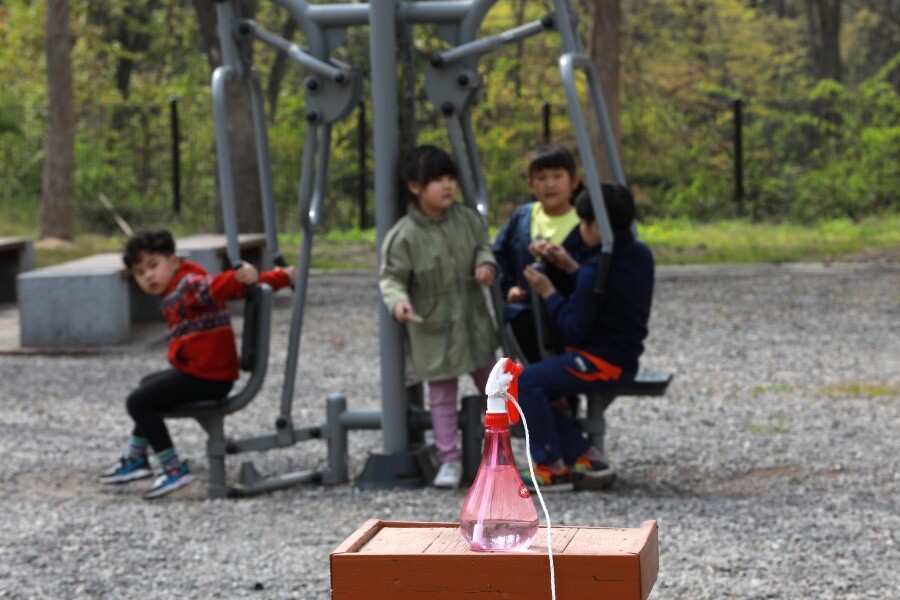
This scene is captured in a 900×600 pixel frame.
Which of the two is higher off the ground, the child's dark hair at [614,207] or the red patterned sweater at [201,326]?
the child's dark hair at [614,207]

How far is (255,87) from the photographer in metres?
6.16

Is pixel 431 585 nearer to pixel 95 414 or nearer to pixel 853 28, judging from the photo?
pixel 95 414

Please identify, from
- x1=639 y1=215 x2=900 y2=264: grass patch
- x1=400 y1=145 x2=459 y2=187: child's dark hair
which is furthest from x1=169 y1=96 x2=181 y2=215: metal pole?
x1=400 y1=145 x2=459 y2=187: child's dark hair

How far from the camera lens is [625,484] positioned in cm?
593

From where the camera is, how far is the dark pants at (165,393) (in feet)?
19.4

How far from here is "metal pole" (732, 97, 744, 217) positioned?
65.3 ft

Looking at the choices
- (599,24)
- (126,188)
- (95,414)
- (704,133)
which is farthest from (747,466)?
(126,188)

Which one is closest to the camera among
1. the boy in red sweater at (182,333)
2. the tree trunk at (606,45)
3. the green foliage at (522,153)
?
the boy in red sweater at (182,333)

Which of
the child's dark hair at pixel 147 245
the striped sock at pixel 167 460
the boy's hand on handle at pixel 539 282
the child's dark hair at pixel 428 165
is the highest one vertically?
the child's dark hair at pixel 428 165

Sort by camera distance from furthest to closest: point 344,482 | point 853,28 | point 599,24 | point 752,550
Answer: point 853,28, point 599,24, point 344,482, point 752,550

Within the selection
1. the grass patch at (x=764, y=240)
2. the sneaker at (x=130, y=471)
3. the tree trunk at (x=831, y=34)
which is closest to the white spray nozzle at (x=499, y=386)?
the sneaker at (x=130, y=471)

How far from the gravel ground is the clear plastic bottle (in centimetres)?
172

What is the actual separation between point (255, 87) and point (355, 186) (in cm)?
1621

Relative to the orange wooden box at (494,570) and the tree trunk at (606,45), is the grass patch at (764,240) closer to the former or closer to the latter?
the tree trunk at (606,45)
